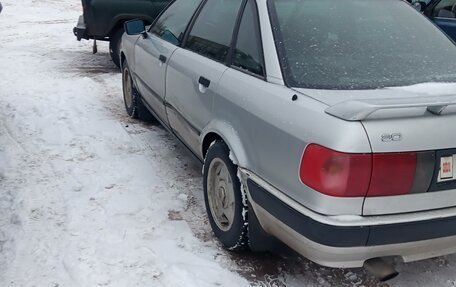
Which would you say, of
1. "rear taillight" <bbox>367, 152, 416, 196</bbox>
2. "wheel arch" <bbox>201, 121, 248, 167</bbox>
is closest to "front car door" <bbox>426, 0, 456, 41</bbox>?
"wheel arch" <bbox>201, 121, 248, 167</bbox>

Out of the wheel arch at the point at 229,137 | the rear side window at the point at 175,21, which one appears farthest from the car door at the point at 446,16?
the wheel arch at the point at 229,137

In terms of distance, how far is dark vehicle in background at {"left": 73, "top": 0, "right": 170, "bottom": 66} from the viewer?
318 inches

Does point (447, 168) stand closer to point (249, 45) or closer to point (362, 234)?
point (362, 234)

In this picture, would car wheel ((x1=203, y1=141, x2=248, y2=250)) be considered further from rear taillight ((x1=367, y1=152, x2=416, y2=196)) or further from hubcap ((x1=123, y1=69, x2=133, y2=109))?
hubcap ((x1=123, y1=69, x2=133, y2=109))

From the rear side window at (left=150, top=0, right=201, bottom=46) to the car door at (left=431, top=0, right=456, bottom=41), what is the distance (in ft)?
12.0

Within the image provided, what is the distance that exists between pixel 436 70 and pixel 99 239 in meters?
2.35

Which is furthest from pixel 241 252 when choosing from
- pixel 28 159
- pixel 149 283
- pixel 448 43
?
pixel 28 159

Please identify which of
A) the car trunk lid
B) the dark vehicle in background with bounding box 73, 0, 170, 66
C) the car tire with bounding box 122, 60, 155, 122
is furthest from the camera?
the dark vehicle in background with bounding box 73, 0, 170, 66

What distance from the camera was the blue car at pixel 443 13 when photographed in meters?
6.53

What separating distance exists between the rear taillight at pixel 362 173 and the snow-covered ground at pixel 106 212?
3.10 feet

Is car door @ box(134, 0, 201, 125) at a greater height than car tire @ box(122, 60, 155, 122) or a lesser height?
greater

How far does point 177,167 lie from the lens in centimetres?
474

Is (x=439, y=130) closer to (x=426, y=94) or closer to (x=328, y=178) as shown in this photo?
(x=426, y=94)

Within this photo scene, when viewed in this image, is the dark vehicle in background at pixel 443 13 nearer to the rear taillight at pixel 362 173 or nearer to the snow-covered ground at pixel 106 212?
the snow-covered ground at pixel 106 212
